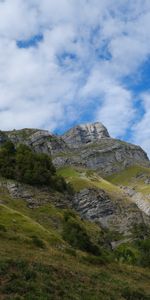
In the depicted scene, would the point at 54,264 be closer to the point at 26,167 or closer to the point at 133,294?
the point at 133,294

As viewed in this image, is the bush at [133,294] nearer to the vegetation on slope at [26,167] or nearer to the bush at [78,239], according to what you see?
the bush at [78,239]

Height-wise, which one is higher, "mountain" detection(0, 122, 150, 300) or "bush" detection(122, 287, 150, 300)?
"mountain" detection(0, 122, 150, 300)

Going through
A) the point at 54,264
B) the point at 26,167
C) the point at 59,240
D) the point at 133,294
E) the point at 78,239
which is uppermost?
the point at 26,167

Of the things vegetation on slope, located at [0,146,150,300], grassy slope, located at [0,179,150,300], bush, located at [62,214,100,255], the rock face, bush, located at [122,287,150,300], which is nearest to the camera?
grassy slope, located at [0,179,150,300]

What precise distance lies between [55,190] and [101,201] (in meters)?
42.7

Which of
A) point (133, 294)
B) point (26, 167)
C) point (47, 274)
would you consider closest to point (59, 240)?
point (133, 294)

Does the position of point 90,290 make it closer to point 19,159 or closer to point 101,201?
point 19,159

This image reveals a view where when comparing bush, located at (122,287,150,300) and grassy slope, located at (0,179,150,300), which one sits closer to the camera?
grassy slope, located at (0,179,150,300)

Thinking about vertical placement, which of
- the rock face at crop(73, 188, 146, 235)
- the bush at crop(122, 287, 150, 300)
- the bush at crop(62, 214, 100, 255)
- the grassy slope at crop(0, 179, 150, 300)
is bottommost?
the bush at crop(122, 287, 150, 300)

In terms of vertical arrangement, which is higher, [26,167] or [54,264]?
[26,167]

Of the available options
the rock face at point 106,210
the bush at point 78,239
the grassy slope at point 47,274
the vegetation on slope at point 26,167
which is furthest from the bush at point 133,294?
the rock face at point 106,210

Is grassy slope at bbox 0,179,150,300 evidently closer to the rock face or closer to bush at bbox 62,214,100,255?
bush at bbox 62,214,100,255

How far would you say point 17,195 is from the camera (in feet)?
331

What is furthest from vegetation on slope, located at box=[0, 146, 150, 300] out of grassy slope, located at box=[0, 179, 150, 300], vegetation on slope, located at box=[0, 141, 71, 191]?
vegetation on slope, located at box=[0, 141, 71, 191]
